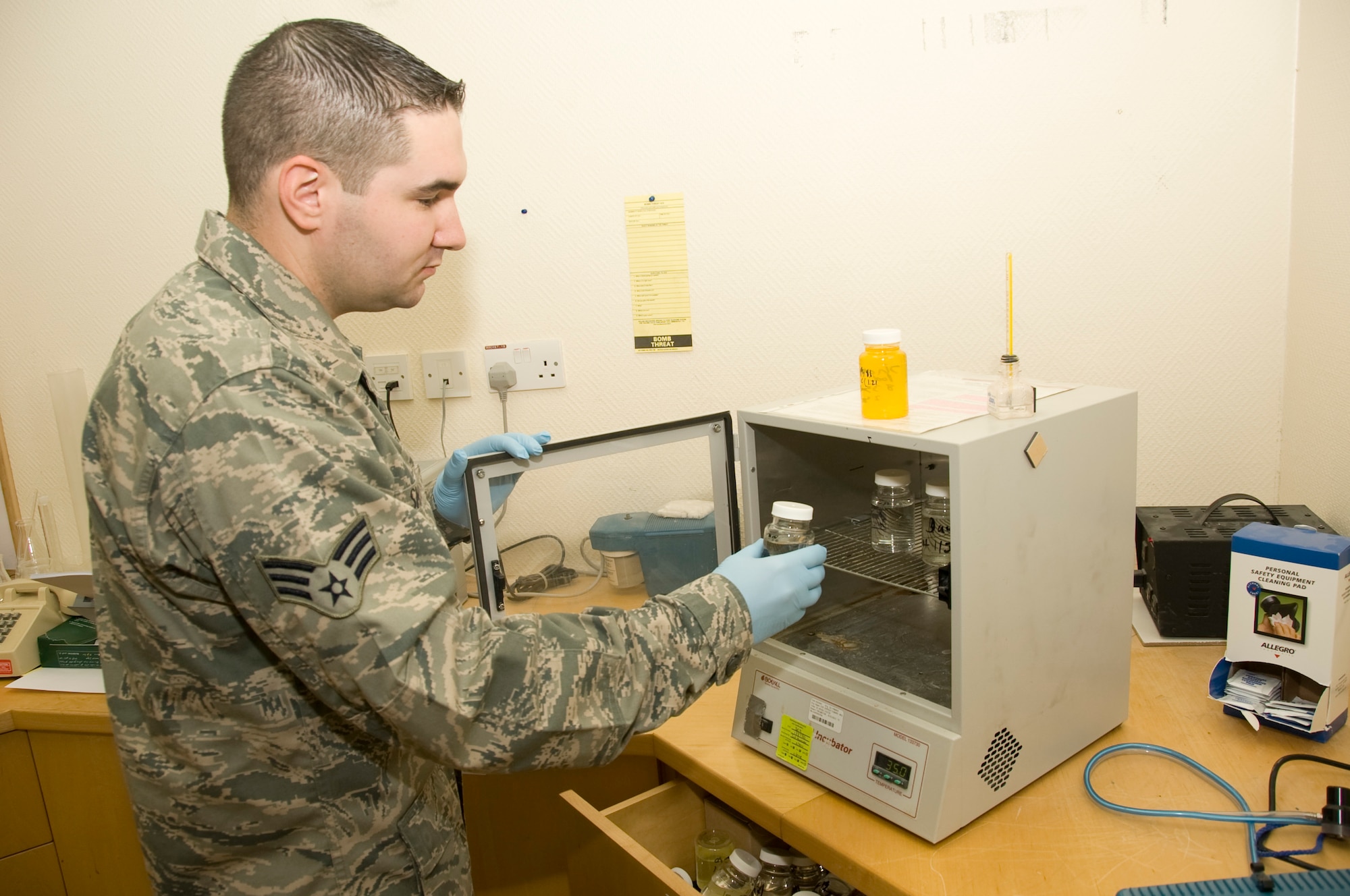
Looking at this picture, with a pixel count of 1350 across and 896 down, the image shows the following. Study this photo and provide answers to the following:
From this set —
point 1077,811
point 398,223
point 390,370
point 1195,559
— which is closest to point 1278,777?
point 1077,811

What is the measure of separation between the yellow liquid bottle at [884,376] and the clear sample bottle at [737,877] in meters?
0.63

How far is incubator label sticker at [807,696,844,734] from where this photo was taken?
3.78 feet

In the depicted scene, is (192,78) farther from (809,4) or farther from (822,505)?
(822,505)

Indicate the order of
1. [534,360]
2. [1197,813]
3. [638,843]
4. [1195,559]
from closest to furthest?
[1197,813], [638,843], [1195,559], [534,360]

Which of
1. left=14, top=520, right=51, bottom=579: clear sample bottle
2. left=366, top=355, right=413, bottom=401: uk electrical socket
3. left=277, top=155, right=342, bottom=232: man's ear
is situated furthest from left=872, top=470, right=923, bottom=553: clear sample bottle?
left=14, top=520, right=51, bottom=579: clear sample bottle

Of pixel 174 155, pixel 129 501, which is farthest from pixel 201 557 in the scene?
pixel 174 155

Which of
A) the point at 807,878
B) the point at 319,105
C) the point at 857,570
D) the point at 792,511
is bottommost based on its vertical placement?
the point at 807,878

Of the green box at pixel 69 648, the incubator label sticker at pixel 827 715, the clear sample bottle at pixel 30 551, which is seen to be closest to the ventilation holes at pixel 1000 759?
the incubator label sticker at pixel 827 715

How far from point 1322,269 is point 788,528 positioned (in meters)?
1.10

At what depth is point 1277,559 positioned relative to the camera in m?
1.17

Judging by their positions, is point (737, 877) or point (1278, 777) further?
point (737, 877)

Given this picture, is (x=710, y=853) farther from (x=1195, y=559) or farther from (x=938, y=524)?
(x=1195, y=559)

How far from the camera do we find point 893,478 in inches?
45.8

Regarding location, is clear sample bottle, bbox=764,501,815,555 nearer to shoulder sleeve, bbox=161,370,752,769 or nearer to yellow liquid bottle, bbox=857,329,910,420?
yellow liquid bottle, bbox=857,329,910,420
